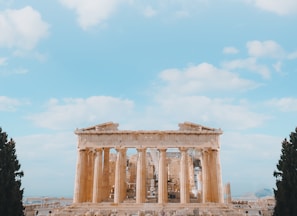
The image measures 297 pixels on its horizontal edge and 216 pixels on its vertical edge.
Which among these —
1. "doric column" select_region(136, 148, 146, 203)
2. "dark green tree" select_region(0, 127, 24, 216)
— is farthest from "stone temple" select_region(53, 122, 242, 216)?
"dark green tree" select_region(0, 127, 24, 216)

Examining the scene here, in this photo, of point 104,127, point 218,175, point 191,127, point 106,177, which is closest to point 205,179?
point 218,175

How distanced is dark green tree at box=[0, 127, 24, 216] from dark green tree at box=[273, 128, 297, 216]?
17.5 m

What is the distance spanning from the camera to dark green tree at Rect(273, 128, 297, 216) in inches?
850

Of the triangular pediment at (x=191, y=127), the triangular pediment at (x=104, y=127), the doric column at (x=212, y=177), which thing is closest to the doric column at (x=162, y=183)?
the triangular pediment at (x=191, y=127)

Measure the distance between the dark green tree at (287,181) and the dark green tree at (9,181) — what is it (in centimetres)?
1751

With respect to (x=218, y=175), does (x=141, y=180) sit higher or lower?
lower

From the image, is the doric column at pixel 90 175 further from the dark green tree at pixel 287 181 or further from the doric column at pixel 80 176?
the dark green tree at pixel 287 181

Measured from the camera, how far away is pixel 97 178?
3453 centimetres

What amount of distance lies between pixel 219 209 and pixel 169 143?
8387mm

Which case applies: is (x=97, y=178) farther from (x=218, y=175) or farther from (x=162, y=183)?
(x=218, y=175)

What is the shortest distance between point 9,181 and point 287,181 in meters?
18.8

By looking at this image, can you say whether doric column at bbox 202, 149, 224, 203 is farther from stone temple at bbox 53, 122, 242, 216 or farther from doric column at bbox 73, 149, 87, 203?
doric column at bbox 73, 149, 87, 203

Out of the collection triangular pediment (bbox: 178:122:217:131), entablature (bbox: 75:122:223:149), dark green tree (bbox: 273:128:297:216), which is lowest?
dark green tree (bbox: 273:128:297:216)

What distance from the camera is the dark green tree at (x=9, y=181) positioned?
2169 centimetres
